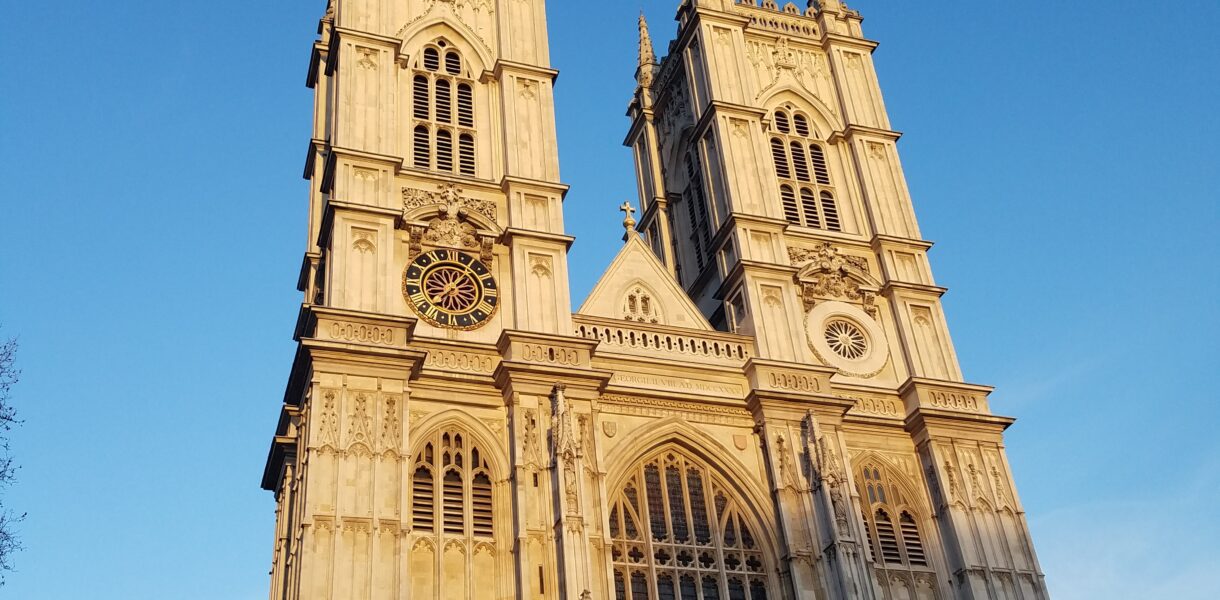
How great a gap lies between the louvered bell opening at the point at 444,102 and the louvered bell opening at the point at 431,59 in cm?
42

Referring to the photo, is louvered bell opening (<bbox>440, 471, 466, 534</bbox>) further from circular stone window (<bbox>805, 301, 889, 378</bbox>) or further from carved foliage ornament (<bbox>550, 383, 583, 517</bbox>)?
circular stone window (<bbox>805, 301, 889, 378</bbox>)

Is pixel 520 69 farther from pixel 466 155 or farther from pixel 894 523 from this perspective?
pixel 894 523

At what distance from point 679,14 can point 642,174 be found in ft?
16.7

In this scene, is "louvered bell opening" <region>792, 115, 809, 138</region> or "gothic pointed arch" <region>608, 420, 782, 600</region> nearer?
"gothic pointed arch" <region>608, 420, 782, 600</region>

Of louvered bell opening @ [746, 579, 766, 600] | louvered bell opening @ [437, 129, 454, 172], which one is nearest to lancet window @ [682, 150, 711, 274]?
louvered bell opening @ [437, 129, 454, 172]

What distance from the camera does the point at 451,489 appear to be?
2578 cm

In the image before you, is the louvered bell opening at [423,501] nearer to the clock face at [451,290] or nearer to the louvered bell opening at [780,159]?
the clock face at [451,290]

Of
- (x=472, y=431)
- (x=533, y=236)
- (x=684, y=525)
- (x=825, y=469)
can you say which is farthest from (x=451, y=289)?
(x=825, y=469)

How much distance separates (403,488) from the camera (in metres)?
24.6

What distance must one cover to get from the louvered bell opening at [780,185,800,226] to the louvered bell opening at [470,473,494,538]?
12.3 m

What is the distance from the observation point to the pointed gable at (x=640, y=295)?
30938 millimetres

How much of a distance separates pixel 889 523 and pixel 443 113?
14764 mm

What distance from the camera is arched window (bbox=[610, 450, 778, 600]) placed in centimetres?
2627

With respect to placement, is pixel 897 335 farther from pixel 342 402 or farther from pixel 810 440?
pixel 342 402
